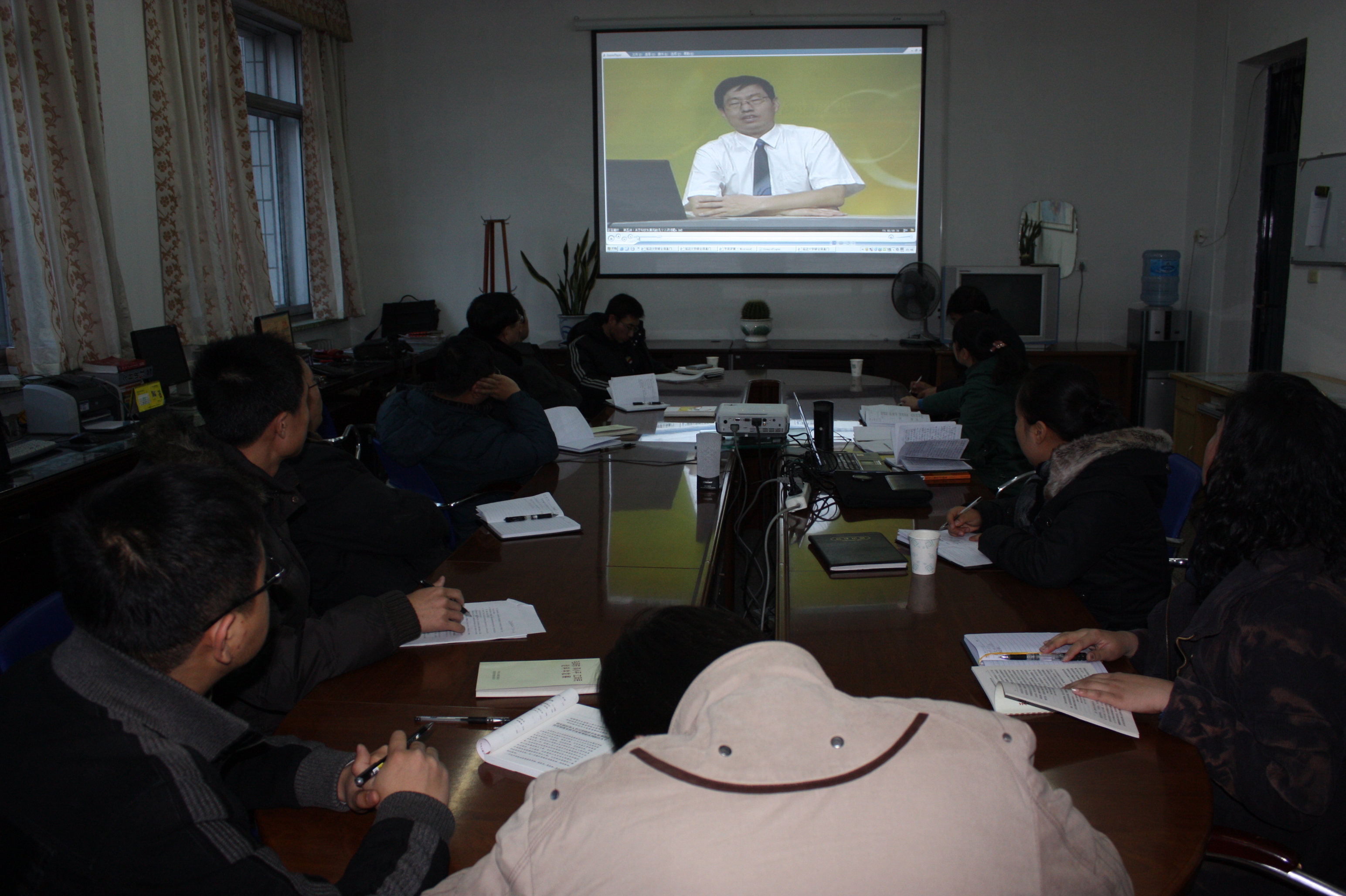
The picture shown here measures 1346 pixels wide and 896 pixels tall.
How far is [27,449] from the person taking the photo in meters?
2.99

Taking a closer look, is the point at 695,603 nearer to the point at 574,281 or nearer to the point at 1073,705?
the point at 1073,705

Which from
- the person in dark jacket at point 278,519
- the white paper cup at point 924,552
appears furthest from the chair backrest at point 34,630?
the white paper cup at point 924,552

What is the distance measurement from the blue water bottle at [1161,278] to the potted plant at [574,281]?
12.1 feet

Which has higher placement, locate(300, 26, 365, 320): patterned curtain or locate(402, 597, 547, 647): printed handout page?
locate(300, 26, 365, 320): patterned curtain

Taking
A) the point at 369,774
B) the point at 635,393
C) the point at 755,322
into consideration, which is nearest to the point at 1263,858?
the point at 369,774

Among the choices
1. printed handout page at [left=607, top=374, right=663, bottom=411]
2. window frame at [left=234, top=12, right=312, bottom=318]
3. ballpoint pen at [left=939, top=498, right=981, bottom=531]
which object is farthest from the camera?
window frame at [left=234, top=12, right=312, bottom=318]

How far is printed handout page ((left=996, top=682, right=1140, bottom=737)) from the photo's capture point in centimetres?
135

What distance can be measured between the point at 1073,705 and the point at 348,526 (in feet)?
4.89

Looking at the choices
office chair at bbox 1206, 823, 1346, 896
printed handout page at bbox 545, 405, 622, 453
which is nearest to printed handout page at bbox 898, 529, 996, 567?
office chair at bbox 1206, 823, 1346, 896

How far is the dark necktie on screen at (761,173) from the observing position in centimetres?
625

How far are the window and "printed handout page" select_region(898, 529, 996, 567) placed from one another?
4837 mm

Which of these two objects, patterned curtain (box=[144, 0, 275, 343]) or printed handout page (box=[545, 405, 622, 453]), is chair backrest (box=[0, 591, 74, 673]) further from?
patterned curtain (box=[144, 0, 275, 343])

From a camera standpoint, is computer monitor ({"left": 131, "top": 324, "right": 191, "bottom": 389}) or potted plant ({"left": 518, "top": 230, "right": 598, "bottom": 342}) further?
potted plant ({"left": 518, "top": 230, "right": 598, "bottom": 342})

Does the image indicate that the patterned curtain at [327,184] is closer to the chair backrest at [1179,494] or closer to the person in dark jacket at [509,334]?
the person in dark jacket at [509,334]
